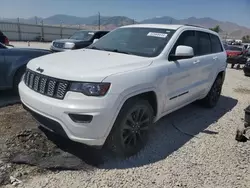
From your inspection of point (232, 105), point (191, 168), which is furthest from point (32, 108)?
point (232, 105)

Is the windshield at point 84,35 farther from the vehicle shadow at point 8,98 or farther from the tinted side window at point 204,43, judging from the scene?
the tinted side window at point 204,43

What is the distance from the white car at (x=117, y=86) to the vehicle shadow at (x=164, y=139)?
18 centimetres

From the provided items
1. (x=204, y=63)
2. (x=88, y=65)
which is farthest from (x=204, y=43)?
(x=88, y=65)

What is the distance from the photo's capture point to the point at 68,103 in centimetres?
289

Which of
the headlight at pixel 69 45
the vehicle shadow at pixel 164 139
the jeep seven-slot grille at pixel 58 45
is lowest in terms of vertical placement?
the jeep seven-slot grille at pixel 58 45

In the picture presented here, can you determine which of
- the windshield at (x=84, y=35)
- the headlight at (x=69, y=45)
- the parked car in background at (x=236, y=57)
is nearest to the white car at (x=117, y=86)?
the headlight at (x=69, y=45)

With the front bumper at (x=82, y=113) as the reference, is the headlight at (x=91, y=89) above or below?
above

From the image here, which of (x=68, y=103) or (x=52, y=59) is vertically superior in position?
(x=52, y=59)

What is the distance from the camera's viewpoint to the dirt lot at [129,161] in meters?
2.98

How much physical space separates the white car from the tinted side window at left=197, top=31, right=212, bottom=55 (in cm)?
33

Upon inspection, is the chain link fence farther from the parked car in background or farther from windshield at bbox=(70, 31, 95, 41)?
the parked car in background

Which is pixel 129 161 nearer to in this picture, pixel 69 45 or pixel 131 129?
pixel 131 129

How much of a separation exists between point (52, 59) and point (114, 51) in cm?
99

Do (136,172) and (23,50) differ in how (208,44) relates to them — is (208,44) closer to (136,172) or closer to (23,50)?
(136,172)
